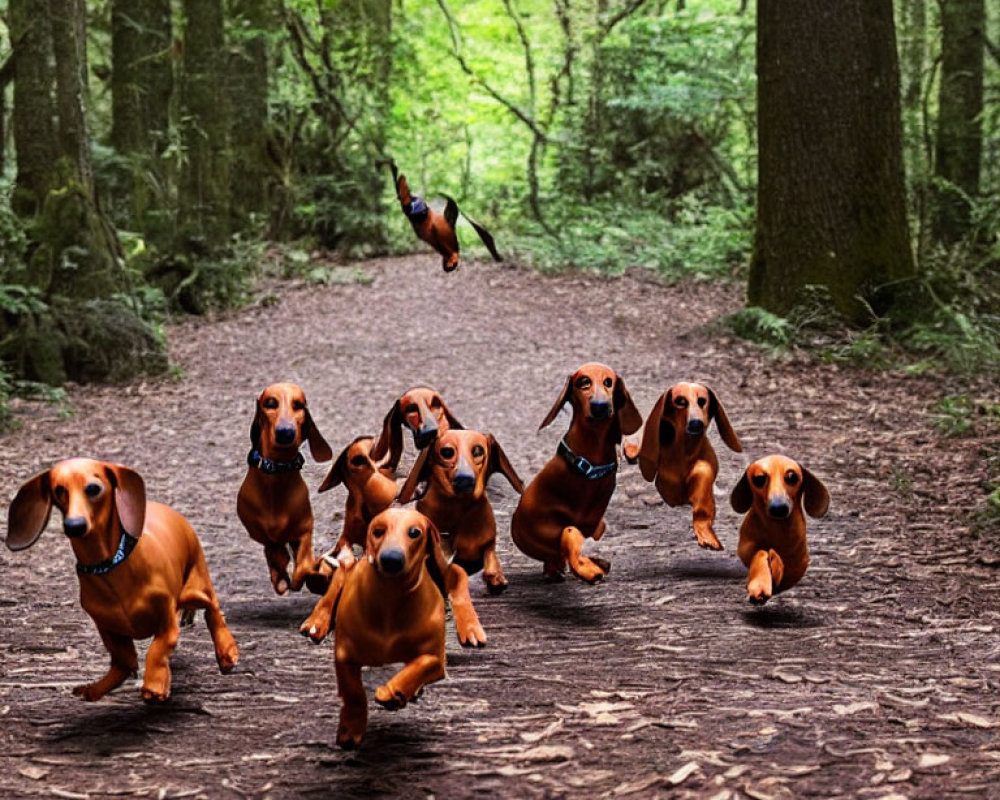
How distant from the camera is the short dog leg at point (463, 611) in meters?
3.62

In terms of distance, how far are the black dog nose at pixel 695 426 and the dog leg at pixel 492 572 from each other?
41.4 inches

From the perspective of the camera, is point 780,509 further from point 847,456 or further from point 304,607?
point 847,456

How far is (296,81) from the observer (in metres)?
19.9

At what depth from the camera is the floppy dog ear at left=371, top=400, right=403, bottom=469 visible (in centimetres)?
495

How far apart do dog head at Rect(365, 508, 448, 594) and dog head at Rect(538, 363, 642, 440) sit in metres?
1.55

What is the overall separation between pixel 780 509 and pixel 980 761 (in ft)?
4.57

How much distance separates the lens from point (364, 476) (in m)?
4.77

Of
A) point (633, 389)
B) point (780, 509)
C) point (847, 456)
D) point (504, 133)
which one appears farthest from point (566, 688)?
point (504, 133)

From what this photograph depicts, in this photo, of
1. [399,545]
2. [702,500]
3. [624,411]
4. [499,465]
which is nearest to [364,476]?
→ [499,465]

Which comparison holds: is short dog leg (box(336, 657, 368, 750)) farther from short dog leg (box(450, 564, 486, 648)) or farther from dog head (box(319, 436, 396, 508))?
dog head (box(319, 436, 396, 508))

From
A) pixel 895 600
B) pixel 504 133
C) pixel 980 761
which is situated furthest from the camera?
pixel 504 133

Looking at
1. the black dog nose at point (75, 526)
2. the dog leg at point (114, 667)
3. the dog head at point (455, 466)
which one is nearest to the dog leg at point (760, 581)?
the dog head at point (455, 466)

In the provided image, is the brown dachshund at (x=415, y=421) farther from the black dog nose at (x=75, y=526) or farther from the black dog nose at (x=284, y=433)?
the black dog nose at (x=75, y=526)

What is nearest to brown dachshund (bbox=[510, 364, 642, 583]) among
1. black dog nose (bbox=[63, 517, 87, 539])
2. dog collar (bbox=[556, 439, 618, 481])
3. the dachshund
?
dog collar (bbox=[556, 439, 618, 481])
